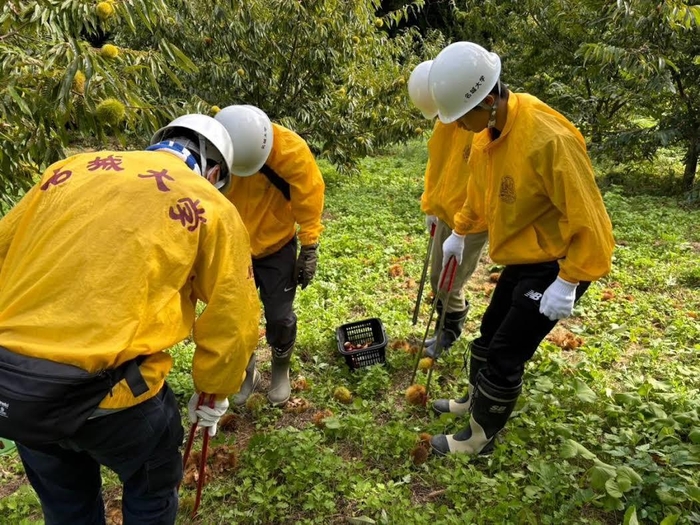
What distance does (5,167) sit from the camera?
2.69 metres

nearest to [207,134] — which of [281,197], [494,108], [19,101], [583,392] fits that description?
[19,101]

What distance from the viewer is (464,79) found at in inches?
97.4

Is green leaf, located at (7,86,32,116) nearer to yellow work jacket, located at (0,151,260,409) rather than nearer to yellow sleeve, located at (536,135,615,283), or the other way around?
yellow work jacket, located at (0,151,260,409)

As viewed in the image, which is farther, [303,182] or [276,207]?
[276,207]

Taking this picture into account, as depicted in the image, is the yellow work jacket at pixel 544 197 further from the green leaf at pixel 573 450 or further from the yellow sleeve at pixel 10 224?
the yellow sleeve at pixel 10 224

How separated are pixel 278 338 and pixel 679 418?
247 centimetres

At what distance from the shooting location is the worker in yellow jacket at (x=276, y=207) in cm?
277

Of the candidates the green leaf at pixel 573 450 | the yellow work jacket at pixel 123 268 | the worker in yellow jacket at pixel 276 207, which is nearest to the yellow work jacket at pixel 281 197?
the worker in yellow jacket at pixel 276 207

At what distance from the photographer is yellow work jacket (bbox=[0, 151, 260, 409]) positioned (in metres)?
1.50

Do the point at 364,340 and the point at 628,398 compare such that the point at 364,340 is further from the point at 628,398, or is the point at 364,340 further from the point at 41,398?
the point at 41,398

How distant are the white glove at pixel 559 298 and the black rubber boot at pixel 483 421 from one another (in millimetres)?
577

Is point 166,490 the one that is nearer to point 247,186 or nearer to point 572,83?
point 247,186

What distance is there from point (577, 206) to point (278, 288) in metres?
1.84

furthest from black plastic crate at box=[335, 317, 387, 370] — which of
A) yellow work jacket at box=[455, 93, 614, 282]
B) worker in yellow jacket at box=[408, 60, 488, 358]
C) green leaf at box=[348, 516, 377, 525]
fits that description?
yellow work jacket at box=[455, 93, 614, 282]
